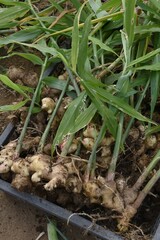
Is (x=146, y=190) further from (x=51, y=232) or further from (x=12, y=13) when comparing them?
(x=12, y=13)

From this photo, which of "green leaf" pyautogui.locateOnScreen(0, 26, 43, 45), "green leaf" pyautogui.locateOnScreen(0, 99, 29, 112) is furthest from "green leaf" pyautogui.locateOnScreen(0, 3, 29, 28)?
"green leaf" pyautogui.locateOnScreen(0, 99, 29, 112)

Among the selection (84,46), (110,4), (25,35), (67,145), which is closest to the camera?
(84,46)

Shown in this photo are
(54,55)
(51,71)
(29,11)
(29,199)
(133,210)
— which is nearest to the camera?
(133,210)

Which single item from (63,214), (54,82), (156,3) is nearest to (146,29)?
(156,3)

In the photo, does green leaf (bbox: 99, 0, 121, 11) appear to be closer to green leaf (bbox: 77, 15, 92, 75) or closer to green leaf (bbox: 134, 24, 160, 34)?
green leaf (bbox: 134, 24, 160, 34)

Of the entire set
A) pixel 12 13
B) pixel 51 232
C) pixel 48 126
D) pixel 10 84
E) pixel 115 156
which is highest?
pixel 12 13

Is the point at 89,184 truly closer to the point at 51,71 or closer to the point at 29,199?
the point at 29,199

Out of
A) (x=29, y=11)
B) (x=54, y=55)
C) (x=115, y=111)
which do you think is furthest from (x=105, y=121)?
(x=29, y=11)
